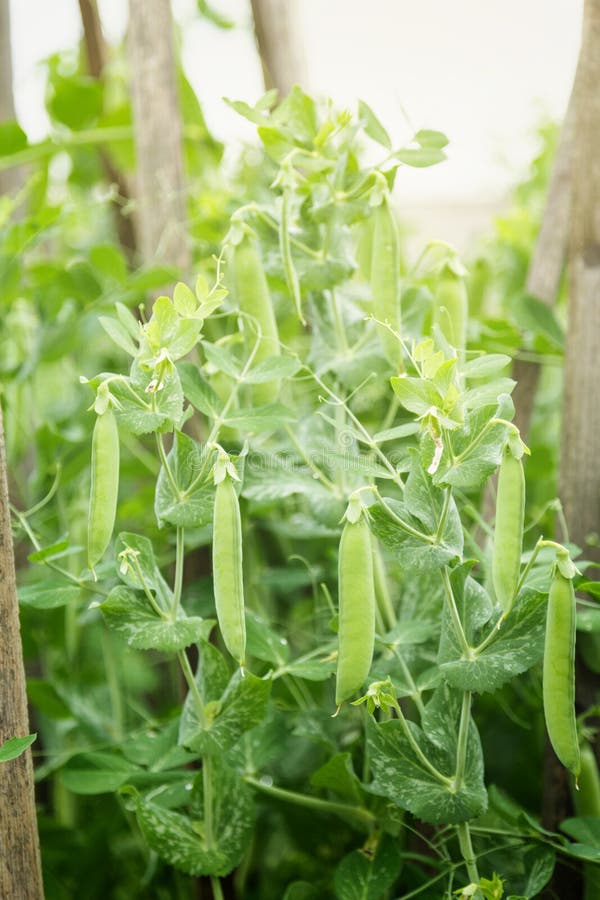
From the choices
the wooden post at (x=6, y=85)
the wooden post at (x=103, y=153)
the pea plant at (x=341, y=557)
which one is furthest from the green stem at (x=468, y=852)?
the wooden post at (x=6, y=85)

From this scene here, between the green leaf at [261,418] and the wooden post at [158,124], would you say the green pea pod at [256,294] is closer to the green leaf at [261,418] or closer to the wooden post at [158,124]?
the green leaf at [261,418]

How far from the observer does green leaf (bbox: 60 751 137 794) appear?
2.37 ft

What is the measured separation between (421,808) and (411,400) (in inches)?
11.0

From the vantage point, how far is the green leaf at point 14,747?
0.55 metres

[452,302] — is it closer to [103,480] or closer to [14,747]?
[103,480]

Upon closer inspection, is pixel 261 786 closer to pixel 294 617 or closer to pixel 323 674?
pixel 323 674

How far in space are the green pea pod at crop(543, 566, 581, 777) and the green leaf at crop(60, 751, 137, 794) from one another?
37cm

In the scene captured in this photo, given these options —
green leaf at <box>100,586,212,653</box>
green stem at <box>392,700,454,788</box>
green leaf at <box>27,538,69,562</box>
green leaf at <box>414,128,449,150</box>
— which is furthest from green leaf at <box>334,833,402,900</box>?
green leaf at <box>414,128,449,150</box>

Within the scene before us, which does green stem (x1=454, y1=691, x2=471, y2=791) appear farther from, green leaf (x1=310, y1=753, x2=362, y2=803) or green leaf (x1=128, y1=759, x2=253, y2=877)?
green leaf (x1=128, y1=759, x2=253, y2=877)

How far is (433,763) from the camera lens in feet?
2.04

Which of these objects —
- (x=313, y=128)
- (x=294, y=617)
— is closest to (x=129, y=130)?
(x=313, y=128)

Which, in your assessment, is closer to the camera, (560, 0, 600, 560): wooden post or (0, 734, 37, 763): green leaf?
(0, 734, 37, 763): green leaf

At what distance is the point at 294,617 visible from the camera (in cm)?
112

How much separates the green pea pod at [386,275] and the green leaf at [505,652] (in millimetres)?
212
